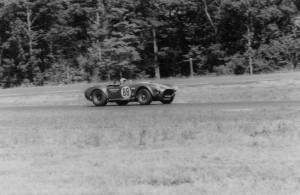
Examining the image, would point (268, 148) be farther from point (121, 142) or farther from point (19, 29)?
point (19, 29)

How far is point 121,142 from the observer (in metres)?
10.0

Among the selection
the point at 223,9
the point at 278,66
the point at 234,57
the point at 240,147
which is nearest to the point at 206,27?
the point at 223,9

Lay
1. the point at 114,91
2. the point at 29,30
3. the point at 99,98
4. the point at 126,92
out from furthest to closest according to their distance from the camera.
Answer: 1. the point at 29,30
2. the point at 99,98
3. the point at 114,91
4. the point at 126,92

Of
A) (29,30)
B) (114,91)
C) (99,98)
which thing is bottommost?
(99,98)

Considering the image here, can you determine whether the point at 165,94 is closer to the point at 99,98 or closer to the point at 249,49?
the point at 99,98

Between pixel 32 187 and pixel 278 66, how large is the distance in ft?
127

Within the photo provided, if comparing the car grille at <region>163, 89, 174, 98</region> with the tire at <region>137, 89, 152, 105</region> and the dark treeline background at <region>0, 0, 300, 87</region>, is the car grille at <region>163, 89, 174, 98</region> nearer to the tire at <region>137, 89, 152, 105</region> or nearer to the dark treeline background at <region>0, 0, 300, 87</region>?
the tire at <region>137, 89, 152, 105</region>

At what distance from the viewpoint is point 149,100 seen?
1883cm

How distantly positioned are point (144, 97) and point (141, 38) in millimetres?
31405

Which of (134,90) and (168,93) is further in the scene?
(134,90)

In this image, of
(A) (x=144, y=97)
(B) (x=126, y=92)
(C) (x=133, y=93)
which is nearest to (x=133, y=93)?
(C) (x=133, y=93)

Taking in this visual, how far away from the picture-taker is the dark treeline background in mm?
44406

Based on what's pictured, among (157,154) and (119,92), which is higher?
(119,92)

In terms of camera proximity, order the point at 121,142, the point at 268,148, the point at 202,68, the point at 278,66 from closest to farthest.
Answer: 1. the point at 268,148
2. the point at 121,142
3. the point at 278,66
4. the point at 202,68
